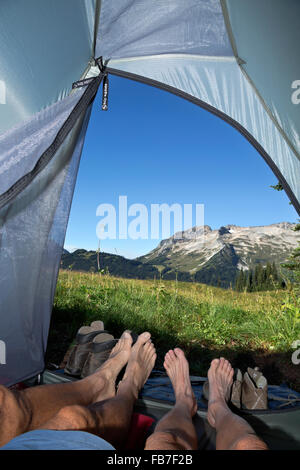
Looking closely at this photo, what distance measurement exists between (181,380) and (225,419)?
500 mm

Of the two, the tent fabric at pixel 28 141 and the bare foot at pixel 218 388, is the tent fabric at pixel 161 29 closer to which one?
the tent fabric at pixel 28 141

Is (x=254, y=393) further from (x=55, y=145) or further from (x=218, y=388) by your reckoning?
(x=55, y=145)

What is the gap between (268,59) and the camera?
1979mm

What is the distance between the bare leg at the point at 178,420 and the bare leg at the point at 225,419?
0.10 meters

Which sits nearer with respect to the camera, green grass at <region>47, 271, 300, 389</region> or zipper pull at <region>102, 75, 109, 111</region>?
zipper pull at <region>102, 75, 109, 111</region>

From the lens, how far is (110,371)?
1824 mm

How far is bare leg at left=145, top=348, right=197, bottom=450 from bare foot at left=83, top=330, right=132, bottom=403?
0.27 m

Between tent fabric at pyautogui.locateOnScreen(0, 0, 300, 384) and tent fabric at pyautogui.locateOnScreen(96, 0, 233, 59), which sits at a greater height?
tent fabric at pyautogui.locateOnScreen(96, 0, 233, 59)

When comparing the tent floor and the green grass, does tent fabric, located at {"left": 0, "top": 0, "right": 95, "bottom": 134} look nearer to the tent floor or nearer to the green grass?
the tent floor

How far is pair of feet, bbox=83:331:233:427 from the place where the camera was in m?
1.68

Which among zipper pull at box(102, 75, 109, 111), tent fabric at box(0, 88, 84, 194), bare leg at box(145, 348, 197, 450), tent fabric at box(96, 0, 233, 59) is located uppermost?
tent fabric at box(96, 0, 233, 59)

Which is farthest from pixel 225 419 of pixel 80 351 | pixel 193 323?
pixel 193 323

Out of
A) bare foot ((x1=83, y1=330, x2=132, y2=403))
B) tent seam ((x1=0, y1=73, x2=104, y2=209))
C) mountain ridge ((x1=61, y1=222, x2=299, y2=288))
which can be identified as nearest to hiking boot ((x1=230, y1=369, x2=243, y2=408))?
bare foot ((x1=83, y1=330, x2=132, y2=403))

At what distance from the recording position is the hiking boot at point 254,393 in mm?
1815
